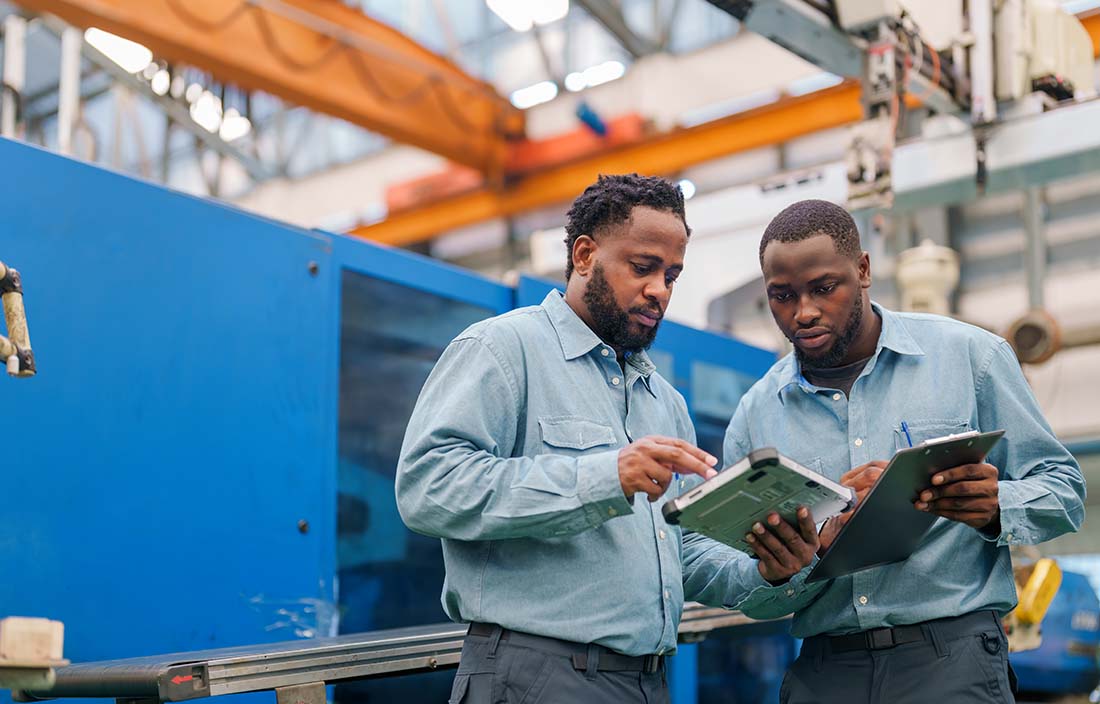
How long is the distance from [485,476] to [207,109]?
8.95m

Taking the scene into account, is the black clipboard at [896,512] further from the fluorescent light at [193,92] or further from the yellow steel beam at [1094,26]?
the fluorescent light at [193,92]

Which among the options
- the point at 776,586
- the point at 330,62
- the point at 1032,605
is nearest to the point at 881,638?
the point at 776,586

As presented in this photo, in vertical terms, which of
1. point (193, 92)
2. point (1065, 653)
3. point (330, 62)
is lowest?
point (1065, 653)

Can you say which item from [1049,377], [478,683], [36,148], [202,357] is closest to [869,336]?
[478,683]

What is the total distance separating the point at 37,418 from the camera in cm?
236

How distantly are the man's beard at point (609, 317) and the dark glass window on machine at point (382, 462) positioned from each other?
132cm

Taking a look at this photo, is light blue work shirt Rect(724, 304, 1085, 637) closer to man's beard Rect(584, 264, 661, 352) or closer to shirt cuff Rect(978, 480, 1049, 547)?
shirt cuff Rect(978, 480, 1049, 547)

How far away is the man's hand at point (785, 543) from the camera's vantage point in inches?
71.4

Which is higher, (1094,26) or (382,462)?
(1094,26)

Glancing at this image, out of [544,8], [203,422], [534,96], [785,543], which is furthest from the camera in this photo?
[534,96]

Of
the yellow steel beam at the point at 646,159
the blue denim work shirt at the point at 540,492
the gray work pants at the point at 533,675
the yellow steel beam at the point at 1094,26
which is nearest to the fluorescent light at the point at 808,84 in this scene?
the yellow steel beam at the point at 646,159

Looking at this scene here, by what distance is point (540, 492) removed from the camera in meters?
1.67

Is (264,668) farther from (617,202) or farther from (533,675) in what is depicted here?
(617,202)

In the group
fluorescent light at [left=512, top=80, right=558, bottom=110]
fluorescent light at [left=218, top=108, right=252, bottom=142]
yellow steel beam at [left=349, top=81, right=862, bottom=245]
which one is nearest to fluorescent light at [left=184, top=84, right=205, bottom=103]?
fluorescent light at [left=218, top=108, right=252, bottom=142]
